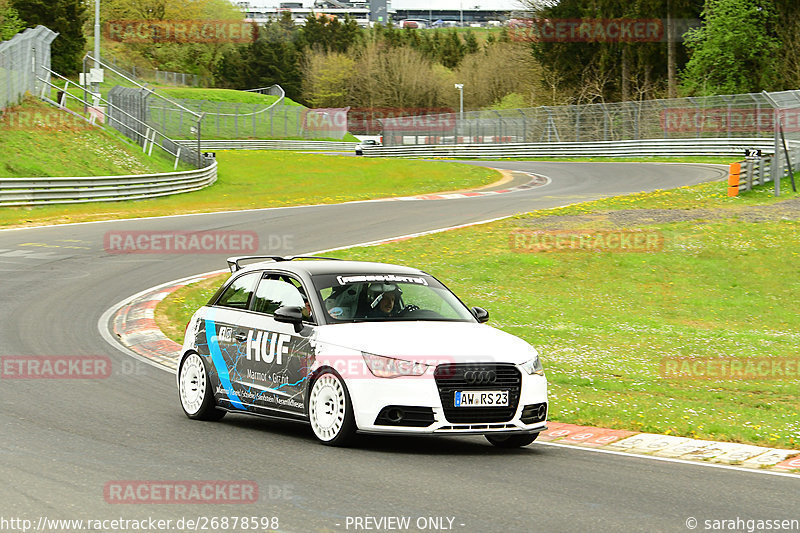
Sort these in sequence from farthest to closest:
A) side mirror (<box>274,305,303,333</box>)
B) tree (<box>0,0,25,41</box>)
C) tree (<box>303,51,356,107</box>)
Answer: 1. tree (<box>303,51,356,107</box>)
2. tree (<box>0,0,25,41</box>)
3. side mirror (<box>274,305,303,333</box>)

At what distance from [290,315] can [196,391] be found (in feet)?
5.93

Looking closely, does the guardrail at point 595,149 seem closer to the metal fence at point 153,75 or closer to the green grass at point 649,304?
the green grass at point 649,304

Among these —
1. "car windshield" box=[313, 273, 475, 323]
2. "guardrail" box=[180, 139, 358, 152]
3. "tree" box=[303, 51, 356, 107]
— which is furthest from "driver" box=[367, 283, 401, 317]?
"tree" box=[303, 51, 356, 107]

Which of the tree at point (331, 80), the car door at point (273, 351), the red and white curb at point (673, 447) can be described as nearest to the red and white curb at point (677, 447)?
the red and white curb at point (673, 447)

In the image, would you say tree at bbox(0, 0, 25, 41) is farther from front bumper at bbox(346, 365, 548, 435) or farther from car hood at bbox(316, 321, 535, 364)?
front bumper at bbox(346, 365, 548, 435)

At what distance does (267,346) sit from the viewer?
31.9 ft

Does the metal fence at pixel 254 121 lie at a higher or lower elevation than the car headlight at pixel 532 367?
higher

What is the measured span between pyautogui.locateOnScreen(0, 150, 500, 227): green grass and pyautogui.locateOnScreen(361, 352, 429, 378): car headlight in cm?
2290

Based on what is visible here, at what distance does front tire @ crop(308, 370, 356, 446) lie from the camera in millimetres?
8578

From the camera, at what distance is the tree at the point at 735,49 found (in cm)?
6394

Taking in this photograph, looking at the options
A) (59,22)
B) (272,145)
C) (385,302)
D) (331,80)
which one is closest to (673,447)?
(385,302)

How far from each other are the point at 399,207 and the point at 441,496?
89.3 ft

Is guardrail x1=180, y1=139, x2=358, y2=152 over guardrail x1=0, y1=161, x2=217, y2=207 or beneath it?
over

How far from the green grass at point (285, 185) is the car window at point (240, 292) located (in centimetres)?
2024
